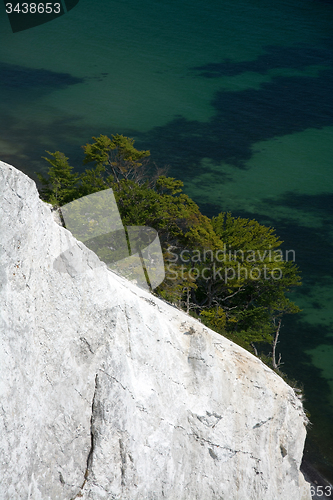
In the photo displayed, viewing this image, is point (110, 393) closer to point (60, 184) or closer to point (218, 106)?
point (60, 184)

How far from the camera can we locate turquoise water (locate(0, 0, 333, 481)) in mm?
43375

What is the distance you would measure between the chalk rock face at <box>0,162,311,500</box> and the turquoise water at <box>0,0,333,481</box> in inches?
526

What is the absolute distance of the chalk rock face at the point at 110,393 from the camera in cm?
1098

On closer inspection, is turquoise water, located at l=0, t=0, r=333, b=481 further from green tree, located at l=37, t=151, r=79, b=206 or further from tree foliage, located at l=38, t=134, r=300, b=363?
green tree, located at l=37, t=151, r=79, b=206

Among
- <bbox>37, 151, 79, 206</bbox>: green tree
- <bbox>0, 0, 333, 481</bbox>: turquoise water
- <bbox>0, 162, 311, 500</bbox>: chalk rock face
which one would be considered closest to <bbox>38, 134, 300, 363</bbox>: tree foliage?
<bbox>37, 151, 79, 206</bbox>: green tree

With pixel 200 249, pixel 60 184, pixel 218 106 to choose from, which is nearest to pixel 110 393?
pixel 200 249

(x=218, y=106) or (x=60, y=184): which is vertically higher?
(x=60, y=184)

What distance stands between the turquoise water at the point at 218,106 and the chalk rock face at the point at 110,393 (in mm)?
13355

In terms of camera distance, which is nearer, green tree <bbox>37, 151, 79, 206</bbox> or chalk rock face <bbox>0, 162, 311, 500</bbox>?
chalk rock face <bbox>0, 162, 311, 500</bbox>


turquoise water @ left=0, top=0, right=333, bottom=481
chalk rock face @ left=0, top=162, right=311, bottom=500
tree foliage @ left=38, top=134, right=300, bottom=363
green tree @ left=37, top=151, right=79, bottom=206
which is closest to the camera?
chalk rock face @ left=0, top=162, right=311, bottom=500

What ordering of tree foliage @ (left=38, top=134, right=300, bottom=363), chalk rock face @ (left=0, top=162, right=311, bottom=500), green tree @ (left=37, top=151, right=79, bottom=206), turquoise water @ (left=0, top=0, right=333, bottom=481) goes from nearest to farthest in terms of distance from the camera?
chalk rock face @ (left=0, top=162, right=311, bottom=500) → tree foliage @ (left=38, top=134, right=300, bottom=363) → green tree @ (left=37, top=151, right=79, bottom=206) → turquoise water @ (left=0, top=0, right=333, bottom=481)

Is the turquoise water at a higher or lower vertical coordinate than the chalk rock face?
lower

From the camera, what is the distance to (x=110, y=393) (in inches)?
533

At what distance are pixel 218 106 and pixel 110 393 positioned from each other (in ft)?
200
